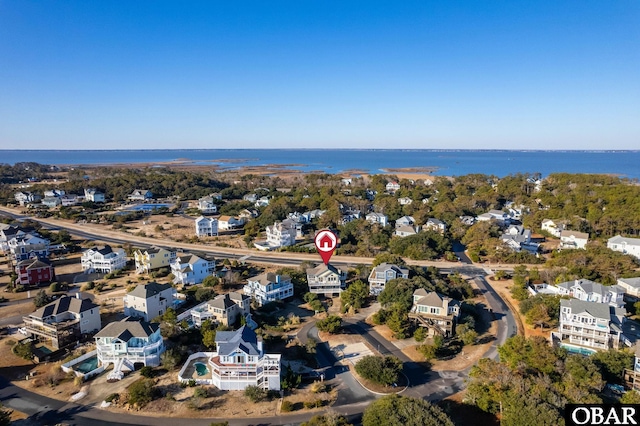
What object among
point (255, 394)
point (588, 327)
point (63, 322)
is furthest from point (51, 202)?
point (588, 327)

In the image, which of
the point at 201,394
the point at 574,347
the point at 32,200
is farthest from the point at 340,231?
the point at 32,200

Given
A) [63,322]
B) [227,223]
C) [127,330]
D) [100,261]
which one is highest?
[227,223]

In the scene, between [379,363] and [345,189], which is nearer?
[379,363]

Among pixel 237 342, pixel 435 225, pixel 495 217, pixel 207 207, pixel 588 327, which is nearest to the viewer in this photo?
pixel 237 342

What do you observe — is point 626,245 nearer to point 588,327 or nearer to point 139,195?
point 588,327

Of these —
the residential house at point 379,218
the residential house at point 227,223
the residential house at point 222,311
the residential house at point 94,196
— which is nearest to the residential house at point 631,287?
the residential house at point 379,218

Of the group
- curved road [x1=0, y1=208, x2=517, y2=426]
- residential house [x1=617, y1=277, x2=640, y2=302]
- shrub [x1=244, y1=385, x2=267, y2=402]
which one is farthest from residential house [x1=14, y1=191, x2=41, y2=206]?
residential house [x1=617, y1=277, x2=640, y2=302]

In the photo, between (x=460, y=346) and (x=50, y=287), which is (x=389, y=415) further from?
(x=50, y=287)
